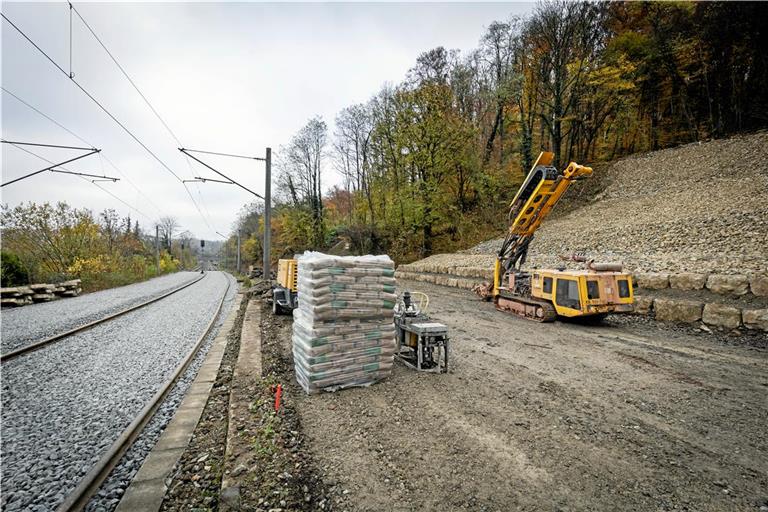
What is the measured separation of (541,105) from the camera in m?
26.2

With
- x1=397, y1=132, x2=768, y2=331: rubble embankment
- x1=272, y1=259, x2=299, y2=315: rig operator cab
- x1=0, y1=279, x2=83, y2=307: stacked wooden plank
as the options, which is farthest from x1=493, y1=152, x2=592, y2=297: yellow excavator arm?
x1=0, y1=279, x2=83, y2=307: stacked wooden plank

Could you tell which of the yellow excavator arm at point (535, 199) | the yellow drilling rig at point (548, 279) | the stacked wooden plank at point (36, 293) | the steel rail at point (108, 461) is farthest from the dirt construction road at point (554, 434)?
the stacked wooden plank at point (36, 293)

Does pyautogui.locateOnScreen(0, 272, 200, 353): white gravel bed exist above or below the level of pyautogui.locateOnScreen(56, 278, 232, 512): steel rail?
above

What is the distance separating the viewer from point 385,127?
24438 mm

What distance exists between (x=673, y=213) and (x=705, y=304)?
7375 millimetres

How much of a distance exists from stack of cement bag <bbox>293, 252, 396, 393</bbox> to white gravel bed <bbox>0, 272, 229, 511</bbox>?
2.53 meters

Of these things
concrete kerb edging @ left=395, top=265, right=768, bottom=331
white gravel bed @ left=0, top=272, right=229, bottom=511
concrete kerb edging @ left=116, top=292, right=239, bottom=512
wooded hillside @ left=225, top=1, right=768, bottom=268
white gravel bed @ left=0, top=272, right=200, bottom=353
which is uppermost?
wooded hillside @ left=225, top=1, right=768, bottom=268

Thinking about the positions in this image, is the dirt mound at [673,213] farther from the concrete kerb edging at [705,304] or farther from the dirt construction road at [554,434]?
the dirt construction road at [554,434]

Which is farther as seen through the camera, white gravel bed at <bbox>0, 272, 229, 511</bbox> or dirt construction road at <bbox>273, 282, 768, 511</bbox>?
white gravel bed at <bbox>0, 272, 229, 511</bbox>

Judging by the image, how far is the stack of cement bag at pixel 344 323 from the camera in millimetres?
4754

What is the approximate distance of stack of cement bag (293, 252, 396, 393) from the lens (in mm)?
4754

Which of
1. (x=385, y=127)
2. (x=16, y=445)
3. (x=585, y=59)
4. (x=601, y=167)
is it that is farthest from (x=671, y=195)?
(x=16, y=445)

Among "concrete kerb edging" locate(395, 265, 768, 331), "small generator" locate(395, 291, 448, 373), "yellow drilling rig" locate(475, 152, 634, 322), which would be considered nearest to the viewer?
"small generator" locate(395, 291, 448, 373)

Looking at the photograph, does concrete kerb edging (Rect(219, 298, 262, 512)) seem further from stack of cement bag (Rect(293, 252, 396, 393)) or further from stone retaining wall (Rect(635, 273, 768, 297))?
stone retaining wall (Rect(635, 273, 768, 297))
